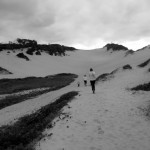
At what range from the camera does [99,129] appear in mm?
12273

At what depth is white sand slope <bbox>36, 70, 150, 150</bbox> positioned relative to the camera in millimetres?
10328

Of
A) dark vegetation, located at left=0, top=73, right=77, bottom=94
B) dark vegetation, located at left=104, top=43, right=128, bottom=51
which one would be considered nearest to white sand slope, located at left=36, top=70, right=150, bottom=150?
dark vegetation, located at left=0, top=73, right=77, bottom=94

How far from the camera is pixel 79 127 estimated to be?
41.3 feet

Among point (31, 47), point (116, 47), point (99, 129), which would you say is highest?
point (116, 47)

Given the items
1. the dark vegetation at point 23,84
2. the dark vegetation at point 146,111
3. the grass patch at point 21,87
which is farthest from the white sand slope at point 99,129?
the dark vegetation at point 23,84

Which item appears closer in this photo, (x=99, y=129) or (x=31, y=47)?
(x=99, y=129)

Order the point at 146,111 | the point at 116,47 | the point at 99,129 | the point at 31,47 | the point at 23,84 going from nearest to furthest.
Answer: the point at 99,129
the point at 146,111
the point at 23,84
the point at 31,47
the point at 116,47

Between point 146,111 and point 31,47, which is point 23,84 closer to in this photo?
point 146,111

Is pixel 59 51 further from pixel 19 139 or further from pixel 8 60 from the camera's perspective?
pixel 19 139

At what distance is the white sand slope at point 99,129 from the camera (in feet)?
33.9

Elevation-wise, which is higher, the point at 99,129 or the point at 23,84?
the point at 23,84

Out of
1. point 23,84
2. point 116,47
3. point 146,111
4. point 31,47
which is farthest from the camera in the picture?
point 116,47

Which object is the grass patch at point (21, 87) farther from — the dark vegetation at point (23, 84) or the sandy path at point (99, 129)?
the sandy path at point (99, 129)

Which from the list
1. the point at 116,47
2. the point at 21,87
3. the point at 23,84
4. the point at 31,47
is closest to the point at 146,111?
the point at 21,87
